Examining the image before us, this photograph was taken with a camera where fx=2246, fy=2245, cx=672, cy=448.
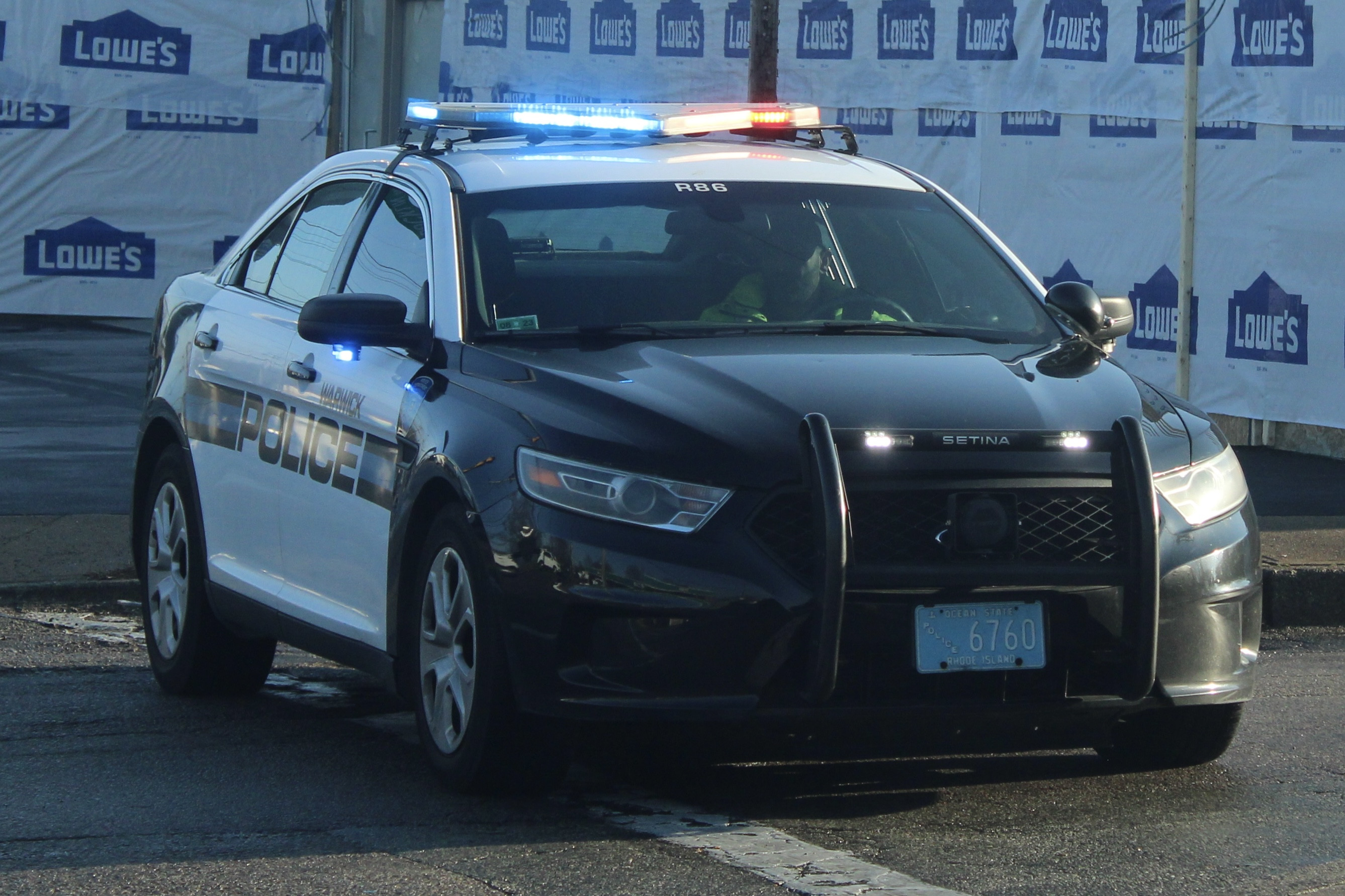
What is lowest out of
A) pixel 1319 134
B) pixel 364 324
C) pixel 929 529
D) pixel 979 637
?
pixel 979 637

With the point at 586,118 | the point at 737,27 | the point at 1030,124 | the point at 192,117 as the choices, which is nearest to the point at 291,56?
the point at 192,117

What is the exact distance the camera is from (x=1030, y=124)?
14.2m

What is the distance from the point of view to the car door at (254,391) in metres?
6.52

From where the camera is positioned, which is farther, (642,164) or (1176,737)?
(642,164)

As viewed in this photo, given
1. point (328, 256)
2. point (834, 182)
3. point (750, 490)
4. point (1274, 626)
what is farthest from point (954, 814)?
point (1274, 626)

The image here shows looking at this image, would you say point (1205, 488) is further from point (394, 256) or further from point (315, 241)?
point (315, 241)

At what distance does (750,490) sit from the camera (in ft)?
16.1

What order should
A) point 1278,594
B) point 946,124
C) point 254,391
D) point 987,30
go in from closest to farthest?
point 254,391 < point 1278,594 < point 987,30 < point 946,124

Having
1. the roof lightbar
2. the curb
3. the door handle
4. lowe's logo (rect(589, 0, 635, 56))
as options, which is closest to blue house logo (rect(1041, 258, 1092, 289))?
lowe's logo (rect(589, 0, 635, 56))

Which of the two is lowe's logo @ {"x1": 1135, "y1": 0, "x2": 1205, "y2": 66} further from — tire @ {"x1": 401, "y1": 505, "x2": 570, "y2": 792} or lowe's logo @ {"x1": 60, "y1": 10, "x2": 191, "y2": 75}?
lowe's logo @ {"x1": 60, "y1": 10, "x2": 191, "y2": 75}

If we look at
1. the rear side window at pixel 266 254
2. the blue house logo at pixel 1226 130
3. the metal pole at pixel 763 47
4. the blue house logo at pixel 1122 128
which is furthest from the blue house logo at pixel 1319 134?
the rear side window at pixel 266 254

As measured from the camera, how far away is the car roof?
6395mm

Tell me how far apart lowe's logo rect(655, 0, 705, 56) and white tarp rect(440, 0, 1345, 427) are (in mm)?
13

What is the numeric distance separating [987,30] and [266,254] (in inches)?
324
